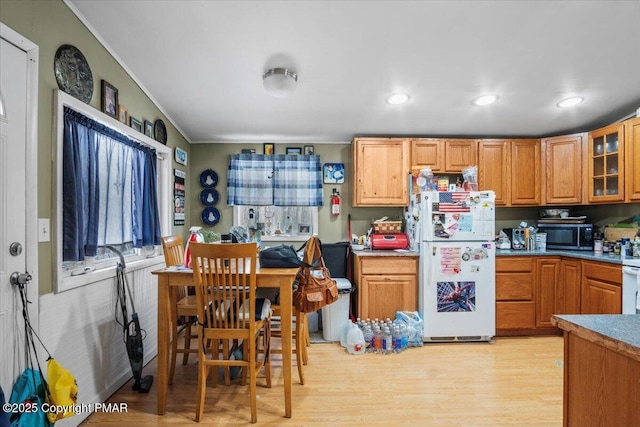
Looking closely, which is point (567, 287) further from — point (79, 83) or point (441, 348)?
point (79, 83)

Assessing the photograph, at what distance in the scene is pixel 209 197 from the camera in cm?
379

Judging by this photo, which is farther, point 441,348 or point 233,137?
point 233,137

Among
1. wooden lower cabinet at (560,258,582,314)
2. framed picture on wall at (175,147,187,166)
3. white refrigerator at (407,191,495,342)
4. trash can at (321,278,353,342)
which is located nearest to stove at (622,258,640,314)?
wooden lower cabinet at (560,258,582,314)

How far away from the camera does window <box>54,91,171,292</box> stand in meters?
1.71

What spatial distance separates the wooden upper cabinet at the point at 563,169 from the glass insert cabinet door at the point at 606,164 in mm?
89

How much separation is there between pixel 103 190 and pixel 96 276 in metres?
0.62

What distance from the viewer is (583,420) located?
1.00 m

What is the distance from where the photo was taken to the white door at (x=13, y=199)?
1367 millimetres

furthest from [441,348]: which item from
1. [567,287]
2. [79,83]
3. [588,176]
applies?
[79,83]

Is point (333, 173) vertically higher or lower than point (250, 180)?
higher

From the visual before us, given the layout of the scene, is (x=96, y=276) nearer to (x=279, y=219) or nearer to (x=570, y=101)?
(x=279, y=219)

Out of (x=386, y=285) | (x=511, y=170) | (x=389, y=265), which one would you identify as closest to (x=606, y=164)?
(x=511, y=170)

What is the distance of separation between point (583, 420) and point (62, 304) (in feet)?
8.26

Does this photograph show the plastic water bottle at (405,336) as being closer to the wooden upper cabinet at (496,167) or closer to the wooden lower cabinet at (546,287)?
the wooden lower cabinet at (546,287)
